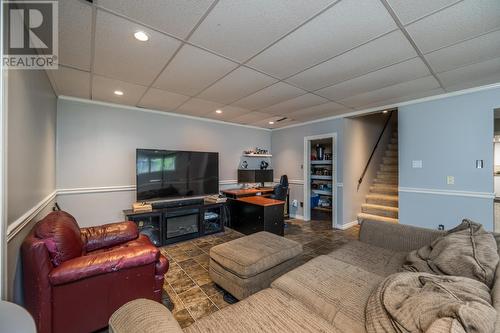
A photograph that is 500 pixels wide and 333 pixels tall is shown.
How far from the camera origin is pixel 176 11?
1.45 metres

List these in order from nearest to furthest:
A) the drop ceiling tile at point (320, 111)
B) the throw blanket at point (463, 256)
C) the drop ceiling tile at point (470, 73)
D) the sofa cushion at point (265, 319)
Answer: the sofa cushion at point (265, 319) < the throw blanket at point (463, 256) < the drop ceiling tile at point (470, 73) < the drop ceiling tile at point (320, 111)

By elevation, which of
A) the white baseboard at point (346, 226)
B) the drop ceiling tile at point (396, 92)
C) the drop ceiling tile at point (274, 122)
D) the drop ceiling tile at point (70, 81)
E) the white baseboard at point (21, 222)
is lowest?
→ the white baseboard at point (346, 226)

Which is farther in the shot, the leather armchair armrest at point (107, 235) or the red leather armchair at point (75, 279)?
the leather armchair armrest at point (107, 235)

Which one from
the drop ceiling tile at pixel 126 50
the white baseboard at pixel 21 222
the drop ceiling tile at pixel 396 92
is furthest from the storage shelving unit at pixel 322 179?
the white baseboard at pixel 21 222

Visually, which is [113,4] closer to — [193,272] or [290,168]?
[193,272]

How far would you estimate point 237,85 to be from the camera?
278 cm

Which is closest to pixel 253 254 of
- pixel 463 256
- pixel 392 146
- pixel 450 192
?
pixel 463 256

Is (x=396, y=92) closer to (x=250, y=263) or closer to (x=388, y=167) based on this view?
(x=388, y=167)

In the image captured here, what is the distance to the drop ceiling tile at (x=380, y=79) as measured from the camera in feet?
7.49

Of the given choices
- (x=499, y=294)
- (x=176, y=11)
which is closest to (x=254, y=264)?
(x=499, y=294)

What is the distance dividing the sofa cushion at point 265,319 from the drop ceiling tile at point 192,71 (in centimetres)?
214

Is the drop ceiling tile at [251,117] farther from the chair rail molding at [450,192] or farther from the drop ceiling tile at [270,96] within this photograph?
the chair rail molding at [450,192]

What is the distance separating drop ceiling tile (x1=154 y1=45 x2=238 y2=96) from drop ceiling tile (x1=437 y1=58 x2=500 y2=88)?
256 cm

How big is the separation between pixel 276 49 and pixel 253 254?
6.50 ft
